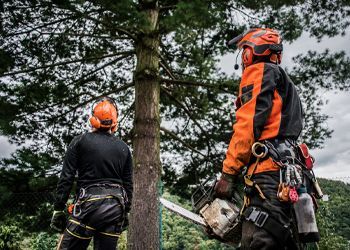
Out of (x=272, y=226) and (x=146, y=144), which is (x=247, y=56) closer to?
(x=272, y=226)

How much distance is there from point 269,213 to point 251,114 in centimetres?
67

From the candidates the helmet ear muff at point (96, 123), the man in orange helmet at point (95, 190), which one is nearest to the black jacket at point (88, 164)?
the man in orange helmet at point (95, 190)

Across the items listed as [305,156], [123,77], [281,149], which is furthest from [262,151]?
[123,77]

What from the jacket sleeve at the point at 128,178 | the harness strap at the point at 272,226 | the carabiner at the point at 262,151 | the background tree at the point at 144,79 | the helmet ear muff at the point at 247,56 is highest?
the background tree at the point at 144,79

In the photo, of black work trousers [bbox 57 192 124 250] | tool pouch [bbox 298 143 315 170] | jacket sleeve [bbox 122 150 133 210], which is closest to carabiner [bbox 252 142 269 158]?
tool pouch [bbox 298 143 315 170]

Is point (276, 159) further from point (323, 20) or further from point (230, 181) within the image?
point (323, 20)

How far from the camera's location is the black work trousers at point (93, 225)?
423 centimetres

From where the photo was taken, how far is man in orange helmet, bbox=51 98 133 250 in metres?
4.27

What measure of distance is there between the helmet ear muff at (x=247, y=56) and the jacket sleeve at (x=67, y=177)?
2.15 m

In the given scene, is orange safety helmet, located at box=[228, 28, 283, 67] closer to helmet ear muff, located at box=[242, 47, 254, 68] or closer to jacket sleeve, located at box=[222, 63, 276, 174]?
helmet ear muff, located at box=[242, 47, 254, 68]

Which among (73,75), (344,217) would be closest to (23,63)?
(73,75)

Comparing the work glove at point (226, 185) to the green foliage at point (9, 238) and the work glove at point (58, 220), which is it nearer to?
the work glove at point (58, 220)

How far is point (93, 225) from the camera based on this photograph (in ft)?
14.0

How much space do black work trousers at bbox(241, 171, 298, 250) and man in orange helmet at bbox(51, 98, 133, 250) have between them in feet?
6.42
